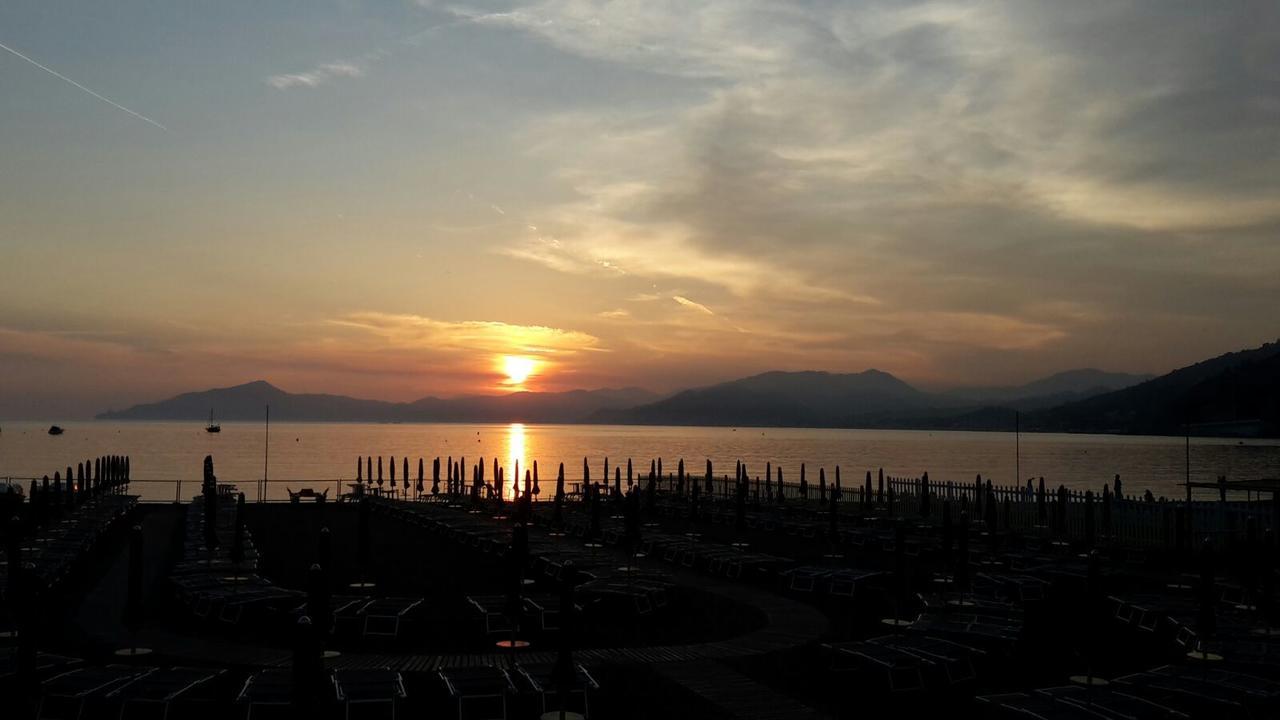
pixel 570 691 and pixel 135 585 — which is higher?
pixel 135 585

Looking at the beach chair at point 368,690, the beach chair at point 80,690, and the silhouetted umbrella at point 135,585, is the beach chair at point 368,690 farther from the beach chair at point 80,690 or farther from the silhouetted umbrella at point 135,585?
the silhouetted umbrella at point 135,585

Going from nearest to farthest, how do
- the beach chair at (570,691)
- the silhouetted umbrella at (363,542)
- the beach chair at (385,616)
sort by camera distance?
1. the beach chair at (570,691)
2. the beach chair at (385,616)
3. the silhouetted umbrella at (363,542)

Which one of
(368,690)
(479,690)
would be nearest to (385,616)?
(368,690)

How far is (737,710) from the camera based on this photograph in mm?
8492

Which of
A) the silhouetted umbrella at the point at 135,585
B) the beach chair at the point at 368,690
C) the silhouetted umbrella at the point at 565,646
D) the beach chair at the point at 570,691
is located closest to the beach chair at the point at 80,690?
the silhouetted umbrella at the point at 135,585

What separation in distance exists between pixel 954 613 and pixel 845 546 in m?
10.3

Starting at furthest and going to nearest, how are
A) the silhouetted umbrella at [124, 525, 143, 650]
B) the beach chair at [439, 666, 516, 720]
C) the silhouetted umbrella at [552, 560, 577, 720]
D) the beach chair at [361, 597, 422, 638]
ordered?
the beach chair at [361, 597, 422, 638] < the silhouetted umbrella at [124, 525, 143, 650] < the beach chair at [439, 666, 516, 720] < the silhouetted umbrella at [552, 560, 577, 720]

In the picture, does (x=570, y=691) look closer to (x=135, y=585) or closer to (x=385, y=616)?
(x=385, y=616)

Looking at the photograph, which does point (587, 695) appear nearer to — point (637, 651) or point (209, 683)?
point (637, 651)

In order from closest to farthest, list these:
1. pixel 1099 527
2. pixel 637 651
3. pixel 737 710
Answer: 1. pixel 737 710
2. pixel 637 651
3. pixel 1099 527

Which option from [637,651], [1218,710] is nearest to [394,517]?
[637,651]

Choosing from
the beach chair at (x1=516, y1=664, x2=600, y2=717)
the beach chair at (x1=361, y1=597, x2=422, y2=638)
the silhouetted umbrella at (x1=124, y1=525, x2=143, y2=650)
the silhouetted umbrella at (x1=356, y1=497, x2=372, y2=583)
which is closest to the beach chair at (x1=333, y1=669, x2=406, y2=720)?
the beach chair at (x1=516, y1=664, x2=600, y2=717)

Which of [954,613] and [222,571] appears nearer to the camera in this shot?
[954,613]

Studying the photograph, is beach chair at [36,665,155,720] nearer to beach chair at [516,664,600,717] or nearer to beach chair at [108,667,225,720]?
beach chair at [108,667,225,720]
